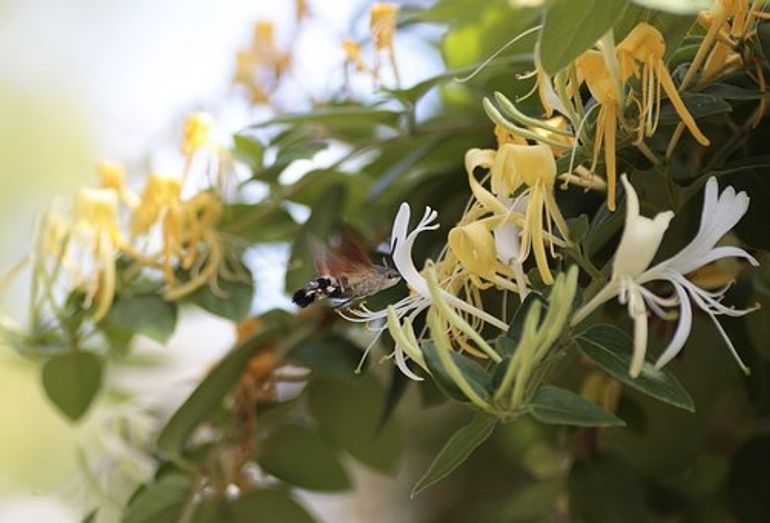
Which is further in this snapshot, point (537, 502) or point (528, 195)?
point (537, 502)

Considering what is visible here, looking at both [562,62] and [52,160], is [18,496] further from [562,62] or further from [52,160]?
[562,62]

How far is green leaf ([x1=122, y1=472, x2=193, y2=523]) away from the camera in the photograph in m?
0.47

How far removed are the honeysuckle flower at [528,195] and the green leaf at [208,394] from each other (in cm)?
20

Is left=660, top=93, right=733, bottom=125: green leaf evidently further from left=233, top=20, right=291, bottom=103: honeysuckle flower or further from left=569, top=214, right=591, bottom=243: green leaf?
left=233, top=20, right=291, bottom=103: honeysuckle flower

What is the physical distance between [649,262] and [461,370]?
0.05 metres

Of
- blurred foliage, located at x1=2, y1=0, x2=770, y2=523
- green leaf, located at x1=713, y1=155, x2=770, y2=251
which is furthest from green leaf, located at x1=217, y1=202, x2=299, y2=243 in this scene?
green leaf, located at x1=713, y1=155, x2=770, y2=251

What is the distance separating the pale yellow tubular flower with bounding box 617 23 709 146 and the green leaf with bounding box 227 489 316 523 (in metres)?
0.27

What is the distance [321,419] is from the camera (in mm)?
523

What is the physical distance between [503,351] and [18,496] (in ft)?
2.15

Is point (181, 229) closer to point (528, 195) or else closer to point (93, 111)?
point (528, 195)

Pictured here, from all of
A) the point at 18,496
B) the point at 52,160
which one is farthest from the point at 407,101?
the point at 52,160

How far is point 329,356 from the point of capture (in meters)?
0.48

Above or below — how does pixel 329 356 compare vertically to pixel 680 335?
below

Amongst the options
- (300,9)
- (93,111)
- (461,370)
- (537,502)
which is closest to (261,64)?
(300,9)
